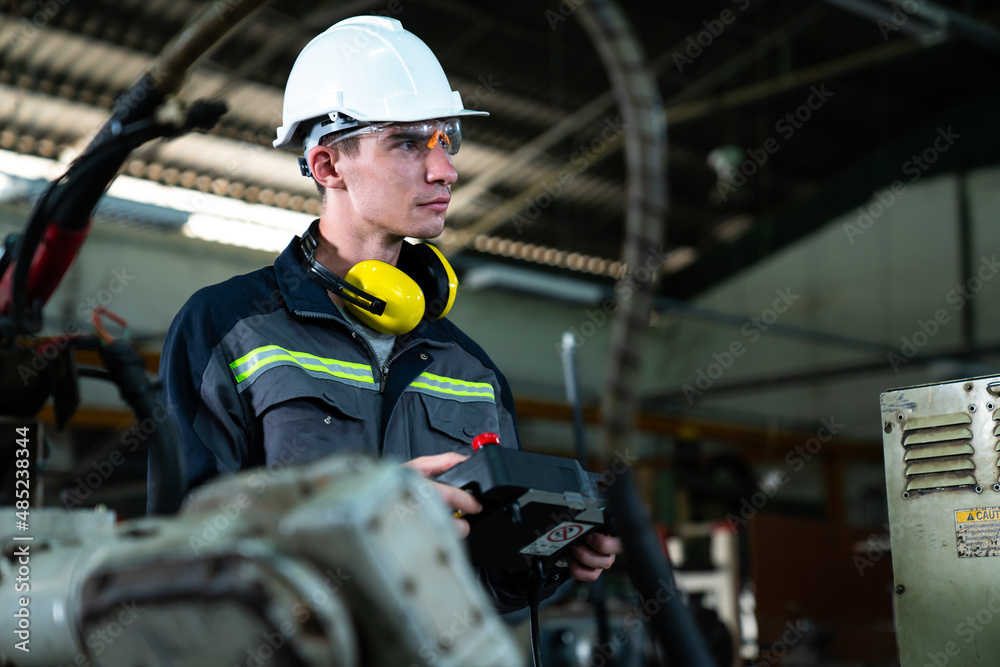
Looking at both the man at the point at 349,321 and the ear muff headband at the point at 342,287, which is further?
the ear muff headband at the point at 342,287

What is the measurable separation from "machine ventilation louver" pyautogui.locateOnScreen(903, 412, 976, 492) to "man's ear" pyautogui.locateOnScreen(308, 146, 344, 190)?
1036mm

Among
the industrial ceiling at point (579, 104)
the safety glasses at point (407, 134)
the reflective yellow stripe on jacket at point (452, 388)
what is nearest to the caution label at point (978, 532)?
the reflective yellow stripe on jacket at point (452, 388)

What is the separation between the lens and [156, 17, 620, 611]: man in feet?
4.83

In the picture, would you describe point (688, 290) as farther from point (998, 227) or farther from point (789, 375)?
point (998, 227)

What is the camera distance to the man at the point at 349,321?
147 cm

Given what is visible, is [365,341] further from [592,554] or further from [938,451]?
[938,451]

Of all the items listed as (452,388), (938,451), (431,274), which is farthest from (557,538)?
(938,451)

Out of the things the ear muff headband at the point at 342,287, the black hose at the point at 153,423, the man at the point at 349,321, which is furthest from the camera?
the ear muff headband at the point at 342,287

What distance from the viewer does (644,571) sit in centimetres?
91

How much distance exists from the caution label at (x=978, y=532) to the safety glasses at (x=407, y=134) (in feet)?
3.36

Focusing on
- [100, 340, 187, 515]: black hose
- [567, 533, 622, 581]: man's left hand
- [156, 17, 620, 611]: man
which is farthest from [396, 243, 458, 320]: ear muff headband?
[100, 340, 187, 515]: black hose

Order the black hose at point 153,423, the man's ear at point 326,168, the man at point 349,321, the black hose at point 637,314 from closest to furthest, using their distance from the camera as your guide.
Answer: the black hose at point 637,314, the black hose at point 153,423, the man at point 349,321, the man's ear at point 326,168

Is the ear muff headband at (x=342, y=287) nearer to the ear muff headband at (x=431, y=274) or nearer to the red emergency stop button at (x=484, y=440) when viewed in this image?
the ear muff headband at (x=431, y=274)

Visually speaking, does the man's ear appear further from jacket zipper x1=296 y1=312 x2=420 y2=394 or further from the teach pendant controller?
the teach pendant controller
